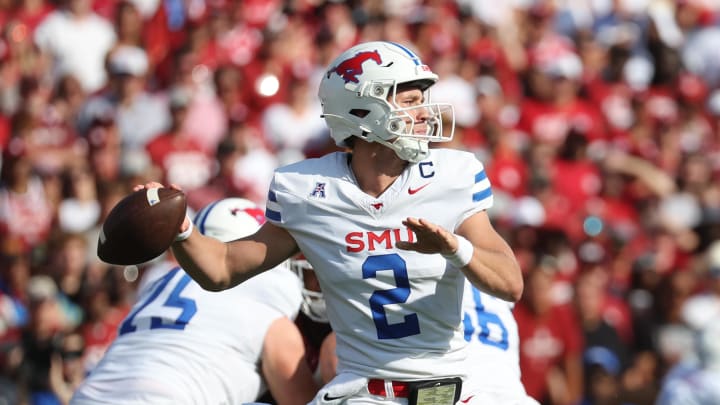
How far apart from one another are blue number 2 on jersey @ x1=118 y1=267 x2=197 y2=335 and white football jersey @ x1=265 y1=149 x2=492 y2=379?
1037 millimetres

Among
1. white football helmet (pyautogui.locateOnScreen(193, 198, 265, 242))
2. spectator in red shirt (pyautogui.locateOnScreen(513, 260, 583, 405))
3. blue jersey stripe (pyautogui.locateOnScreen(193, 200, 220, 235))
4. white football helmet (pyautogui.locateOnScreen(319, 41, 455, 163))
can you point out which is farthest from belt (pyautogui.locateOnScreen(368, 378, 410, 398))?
spectator in red shirt (pyautogui.locateOnScreen(513, 260, 583, 405))

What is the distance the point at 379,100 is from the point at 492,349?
1.34 meters

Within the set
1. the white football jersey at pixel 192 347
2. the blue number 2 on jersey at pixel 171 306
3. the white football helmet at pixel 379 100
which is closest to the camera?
the white football helmet at pixel 379 100

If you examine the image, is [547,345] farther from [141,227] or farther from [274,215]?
[141,227]

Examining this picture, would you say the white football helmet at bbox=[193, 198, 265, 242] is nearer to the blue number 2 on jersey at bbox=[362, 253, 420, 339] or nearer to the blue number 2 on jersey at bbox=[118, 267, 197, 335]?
the blue number 2 on jersey at bbox=[118, 267, 197, 335]

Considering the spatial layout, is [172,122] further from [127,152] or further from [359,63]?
[359,63]

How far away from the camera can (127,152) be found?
31.2 feet

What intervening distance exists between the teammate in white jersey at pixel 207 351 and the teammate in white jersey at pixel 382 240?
0.85 metres

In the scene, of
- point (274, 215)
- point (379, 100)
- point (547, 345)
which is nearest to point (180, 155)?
point (547, 345)

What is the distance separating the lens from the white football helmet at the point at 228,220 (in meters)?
5.47

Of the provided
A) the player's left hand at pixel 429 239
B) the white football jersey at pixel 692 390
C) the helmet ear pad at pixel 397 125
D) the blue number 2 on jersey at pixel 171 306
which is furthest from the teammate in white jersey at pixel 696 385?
the player's left hand at pixel 429 239

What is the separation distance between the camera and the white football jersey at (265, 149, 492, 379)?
4109mm

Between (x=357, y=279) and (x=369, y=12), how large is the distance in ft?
23.9

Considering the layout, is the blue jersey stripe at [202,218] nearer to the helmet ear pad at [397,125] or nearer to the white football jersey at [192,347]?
the white football jersey at [192,347]
